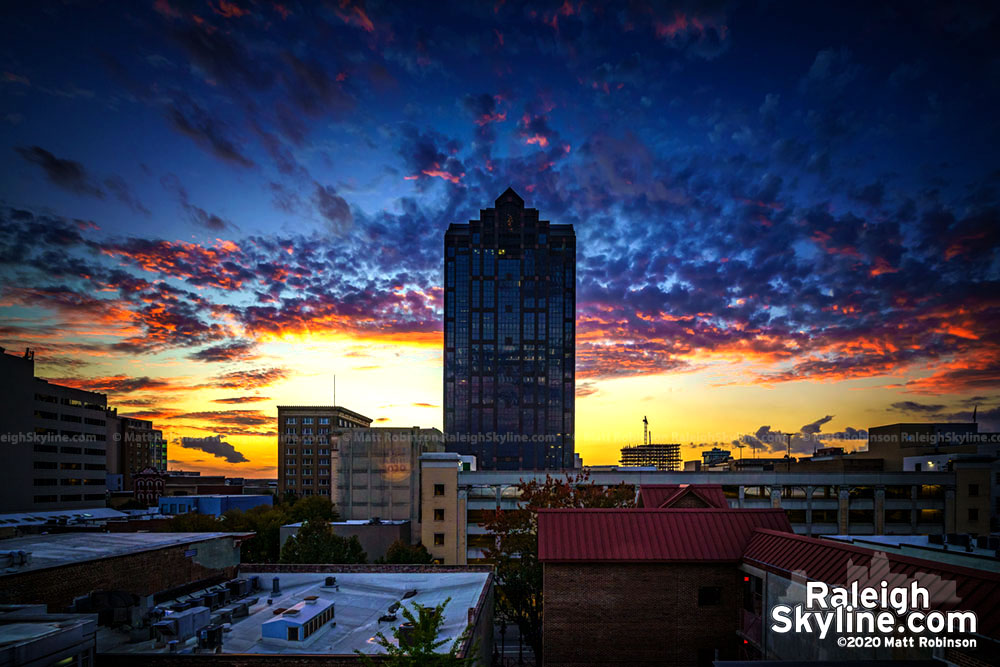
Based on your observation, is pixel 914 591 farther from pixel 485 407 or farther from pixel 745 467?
pixel 485 407

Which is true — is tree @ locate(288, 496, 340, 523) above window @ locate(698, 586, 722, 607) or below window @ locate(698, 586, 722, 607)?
below

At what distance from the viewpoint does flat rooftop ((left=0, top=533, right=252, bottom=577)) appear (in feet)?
84.0

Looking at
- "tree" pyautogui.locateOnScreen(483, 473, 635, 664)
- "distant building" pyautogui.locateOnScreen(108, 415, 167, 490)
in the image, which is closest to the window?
"tree" pyautogui.locateOnScreen(483, 473, 635, 664)

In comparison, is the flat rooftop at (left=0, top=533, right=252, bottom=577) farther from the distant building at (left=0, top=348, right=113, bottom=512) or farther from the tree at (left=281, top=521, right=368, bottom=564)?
the distant building at (left=0, top=348, right=113, bottom=512)

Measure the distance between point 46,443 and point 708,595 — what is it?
121 metres

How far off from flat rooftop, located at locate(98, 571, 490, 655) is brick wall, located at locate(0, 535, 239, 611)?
2.32 metres

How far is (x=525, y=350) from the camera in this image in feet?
559

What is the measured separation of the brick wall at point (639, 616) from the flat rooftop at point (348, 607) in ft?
16.3

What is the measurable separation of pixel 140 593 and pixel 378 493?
2634 inches

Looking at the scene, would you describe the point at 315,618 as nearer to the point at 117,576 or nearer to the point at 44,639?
the point at 44,639

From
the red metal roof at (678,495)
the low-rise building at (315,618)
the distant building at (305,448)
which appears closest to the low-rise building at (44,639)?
the low-rise building at (315,618)

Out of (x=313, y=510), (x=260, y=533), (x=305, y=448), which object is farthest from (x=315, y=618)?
(x=305, y=448)

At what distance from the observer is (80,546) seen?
102ft

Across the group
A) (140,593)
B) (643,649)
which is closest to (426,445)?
(140,593)
